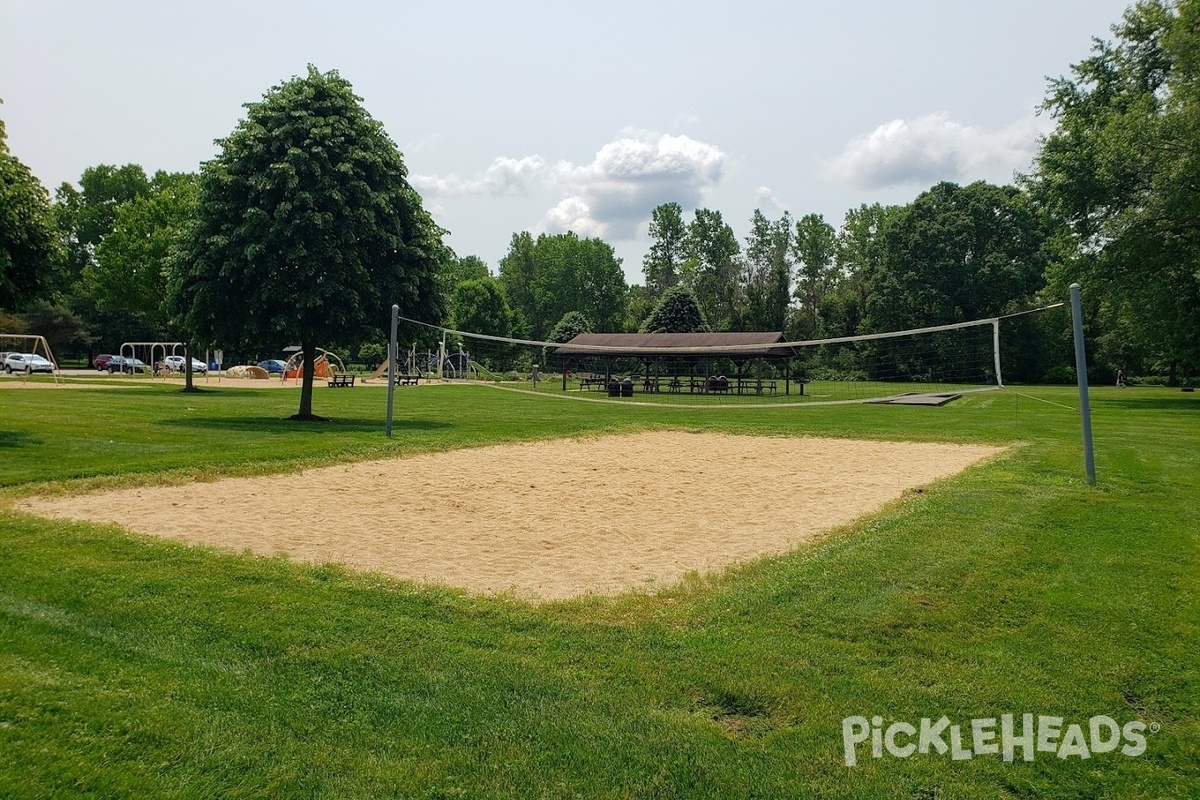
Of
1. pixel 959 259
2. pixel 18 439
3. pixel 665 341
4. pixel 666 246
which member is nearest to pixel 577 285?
pixel 666 246

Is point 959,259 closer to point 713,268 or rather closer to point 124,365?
point 713,268

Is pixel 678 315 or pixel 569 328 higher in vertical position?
pixel 678 315

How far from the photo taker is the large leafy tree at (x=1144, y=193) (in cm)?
2711

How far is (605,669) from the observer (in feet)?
13.8

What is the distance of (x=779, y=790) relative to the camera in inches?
119

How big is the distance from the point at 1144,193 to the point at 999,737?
32660mm

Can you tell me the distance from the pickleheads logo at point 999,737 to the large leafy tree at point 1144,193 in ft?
91.2

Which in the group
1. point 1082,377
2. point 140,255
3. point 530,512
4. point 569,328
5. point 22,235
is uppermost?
point 140,255

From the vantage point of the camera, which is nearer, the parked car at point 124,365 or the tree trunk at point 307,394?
the tree trunk at point 307,394

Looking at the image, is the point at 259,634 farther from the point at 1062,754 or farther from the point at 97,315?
the point at 97,315

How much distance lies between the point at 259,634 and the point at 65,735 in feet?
4.24

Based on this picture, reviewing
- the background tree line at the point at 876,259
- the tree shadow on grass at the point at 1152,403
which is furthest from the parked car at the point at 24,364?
the tree shadow on grass at the point at 1152,403

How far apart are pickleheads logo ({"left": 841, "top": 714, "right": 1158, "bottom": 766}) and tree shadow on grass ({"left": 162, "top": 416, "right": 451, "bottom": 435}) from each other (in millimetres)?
14292

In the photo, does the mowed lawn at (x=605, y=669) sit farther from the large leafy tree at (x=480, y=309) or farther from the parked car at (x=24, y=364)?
the large leafy tree at (x=480, y=309)
